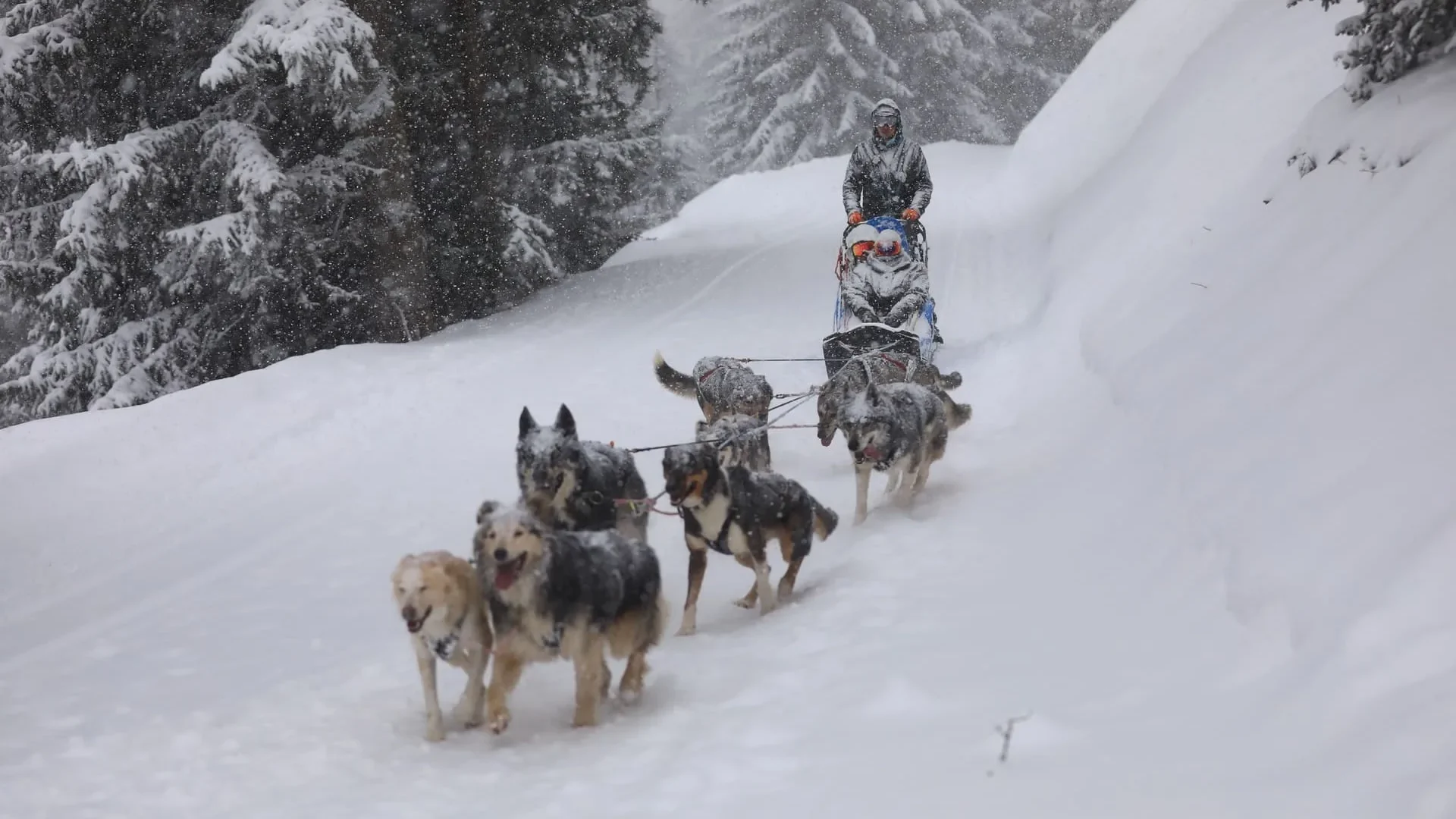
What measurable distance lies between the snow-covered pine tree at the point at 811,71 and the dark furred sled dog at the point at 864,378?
28.9 meters

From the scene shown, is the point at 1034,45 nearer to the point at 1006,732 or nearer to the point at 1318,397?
the point at 1318,397

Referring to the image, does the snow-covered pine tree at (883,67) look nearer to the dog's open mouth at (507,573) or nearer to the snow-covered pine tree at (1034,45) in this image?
the snow-covered pine tree at (1034,45)

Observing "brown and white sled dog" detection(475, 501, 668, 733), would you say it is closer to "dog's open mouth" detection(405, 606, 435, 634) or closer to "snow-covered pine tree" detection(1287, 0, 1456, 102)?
"dog's open mouth" detection(405, 606, 435, 634)

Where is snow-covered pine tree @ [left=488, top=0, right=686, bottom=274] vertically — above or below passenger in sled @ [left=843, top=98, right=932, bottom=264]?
above

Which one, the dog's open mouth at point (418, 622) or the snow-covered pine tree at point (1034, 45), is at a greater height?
the snow-covered pine tree at point (1034, 45)

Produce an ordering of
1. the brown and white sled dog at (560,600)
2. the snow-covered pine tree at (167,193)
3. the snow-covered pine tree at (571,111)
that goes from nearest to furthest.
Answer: the brown and white sled dog at (560,600)
the snow-covered pine tree at (167,193)
the snow-covered pine tree at (571,111)

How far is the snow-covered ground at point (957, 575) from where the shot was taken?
325 centimetres

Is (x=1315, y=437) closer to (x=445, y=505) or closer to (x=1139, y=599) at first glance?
(x=1139, y=599)

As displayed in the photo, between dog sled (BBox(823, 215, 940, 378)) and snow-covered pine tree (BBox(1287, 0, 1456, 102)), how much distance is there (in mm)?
3854

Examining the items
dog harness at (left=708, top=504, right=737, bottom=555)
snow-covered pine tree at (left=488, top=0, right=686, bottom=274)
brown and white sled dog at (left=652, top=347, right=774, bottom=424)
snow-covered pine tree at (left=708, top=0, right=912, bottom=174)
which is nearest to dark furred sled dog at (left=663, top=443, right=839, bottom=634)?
dog harness at (left=708, top=504, right=737, bottom=555)

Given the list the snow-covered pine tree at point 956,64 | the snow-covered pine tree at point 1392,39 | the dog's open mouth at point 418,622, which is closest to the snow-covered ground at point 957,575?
the snow-covered pine tree at point 1392,39

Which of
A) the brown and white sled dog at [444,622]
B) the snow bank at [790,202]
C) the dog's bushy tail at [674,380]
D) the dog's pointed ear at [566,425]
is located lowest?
the brown and white sled dog at [444,622]

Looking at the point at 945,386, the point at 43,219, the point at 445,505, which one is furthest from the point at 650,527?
the point at 43,219

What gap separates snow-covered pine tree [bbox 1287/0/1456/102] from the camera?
6.79m
